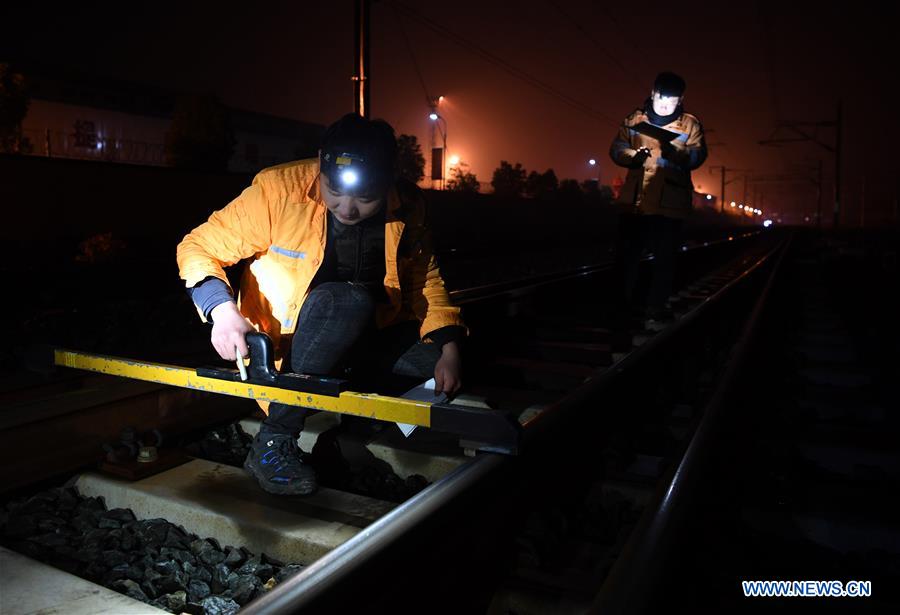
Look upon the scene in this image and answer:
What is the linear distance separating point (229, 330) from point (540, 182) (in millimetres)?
64680

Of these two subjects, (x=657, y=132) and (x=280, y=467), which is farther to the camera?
(x=657, y=132)

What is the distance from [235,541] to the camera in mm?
2512

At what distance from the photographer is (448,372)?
296 centimetres

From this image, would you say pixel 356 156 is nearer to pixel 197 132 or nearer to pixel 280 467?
pixel 280 467

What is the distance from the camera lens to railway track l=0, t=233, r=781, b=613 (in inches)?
68.1

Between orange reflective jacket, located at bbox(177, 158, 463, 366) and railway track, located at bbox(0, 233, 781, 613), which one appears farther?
orange reflective jacket, located at bbox(177, 158, 463, 366)

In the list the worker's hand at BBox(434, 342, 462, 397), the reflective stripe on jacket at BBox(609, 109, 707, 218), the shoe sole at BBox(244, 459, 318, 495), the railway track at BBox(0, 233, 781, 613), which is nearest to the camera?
the railway track at BBox(0, 233, 781, 613)

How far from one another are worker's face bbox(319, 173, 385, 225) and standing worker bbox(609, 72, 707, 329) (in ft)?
12.9

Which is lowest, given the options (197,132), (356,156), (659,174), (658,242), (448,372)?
(448,372)

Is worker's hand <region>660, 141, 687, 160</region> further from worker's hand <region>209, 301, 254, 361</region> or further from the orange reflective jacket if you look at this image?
worker's hand <region>209, 301, 254, 361</region>

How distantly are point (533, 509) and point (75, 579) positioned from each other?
1453mm

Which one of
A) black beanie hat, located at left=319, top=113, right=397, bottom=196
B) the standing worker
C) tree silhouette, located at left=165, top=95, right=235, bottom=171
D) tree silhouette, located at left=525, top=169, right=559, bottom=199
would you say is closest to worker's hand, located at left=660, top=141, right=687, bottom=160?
the standing worker

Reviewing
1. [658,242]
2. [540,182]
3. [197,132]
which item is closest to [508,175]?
[540,182]

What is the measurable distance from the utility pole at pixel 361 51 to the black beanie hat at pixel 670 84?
385 inches
